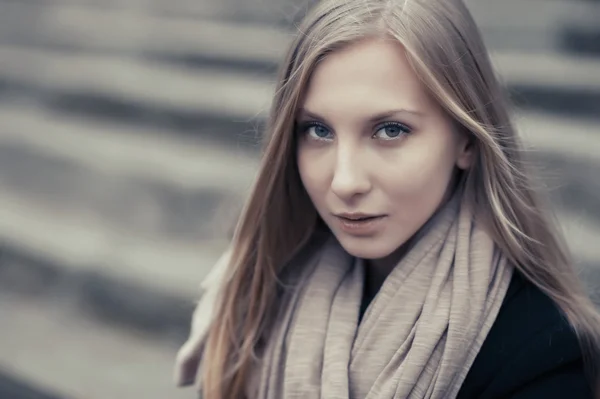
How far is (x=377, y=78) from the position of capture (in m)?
1.38

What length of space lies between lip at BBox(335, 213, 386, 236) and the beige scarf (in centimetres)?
9

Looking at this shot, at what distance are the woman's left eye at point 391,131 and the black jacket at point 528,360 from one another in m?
0.35

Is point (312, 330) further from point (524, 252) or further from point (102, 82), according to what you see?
point (102, 82)

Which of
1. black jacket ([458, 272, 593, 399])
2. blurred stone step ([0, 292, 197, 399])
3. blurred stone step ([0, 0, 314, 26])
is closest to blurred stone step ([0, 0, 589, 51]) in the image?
blurred stone step ([0, 0, 314, 26])

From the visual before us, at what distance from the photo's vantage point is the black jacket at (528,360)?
140 cm

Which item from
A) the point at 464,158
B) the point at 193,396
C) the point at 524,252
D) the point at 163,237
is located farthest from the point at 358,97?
the point at 163,237

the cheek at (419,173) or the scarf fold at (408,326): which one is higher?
the cheek at (419,173)

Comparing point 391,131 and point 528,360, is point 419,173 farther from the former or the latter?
point 528,360

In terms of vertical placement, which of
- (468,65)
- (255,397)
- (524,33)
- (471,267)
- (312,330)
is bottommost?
(255,397)

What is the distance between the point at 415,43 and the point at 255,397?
0.75 metres

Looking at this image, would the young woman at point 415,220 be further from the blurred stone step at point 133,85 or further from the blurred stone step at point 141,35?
the blurred stone step at point 141,35

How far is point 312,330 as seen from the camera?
1.55m

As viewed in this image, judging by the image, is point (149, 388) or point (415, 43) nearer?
point (415, 43)

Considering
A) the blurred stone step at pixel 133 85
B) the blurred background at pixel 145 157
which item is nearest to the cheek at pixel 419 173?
the blurred background at pixel 145 157
